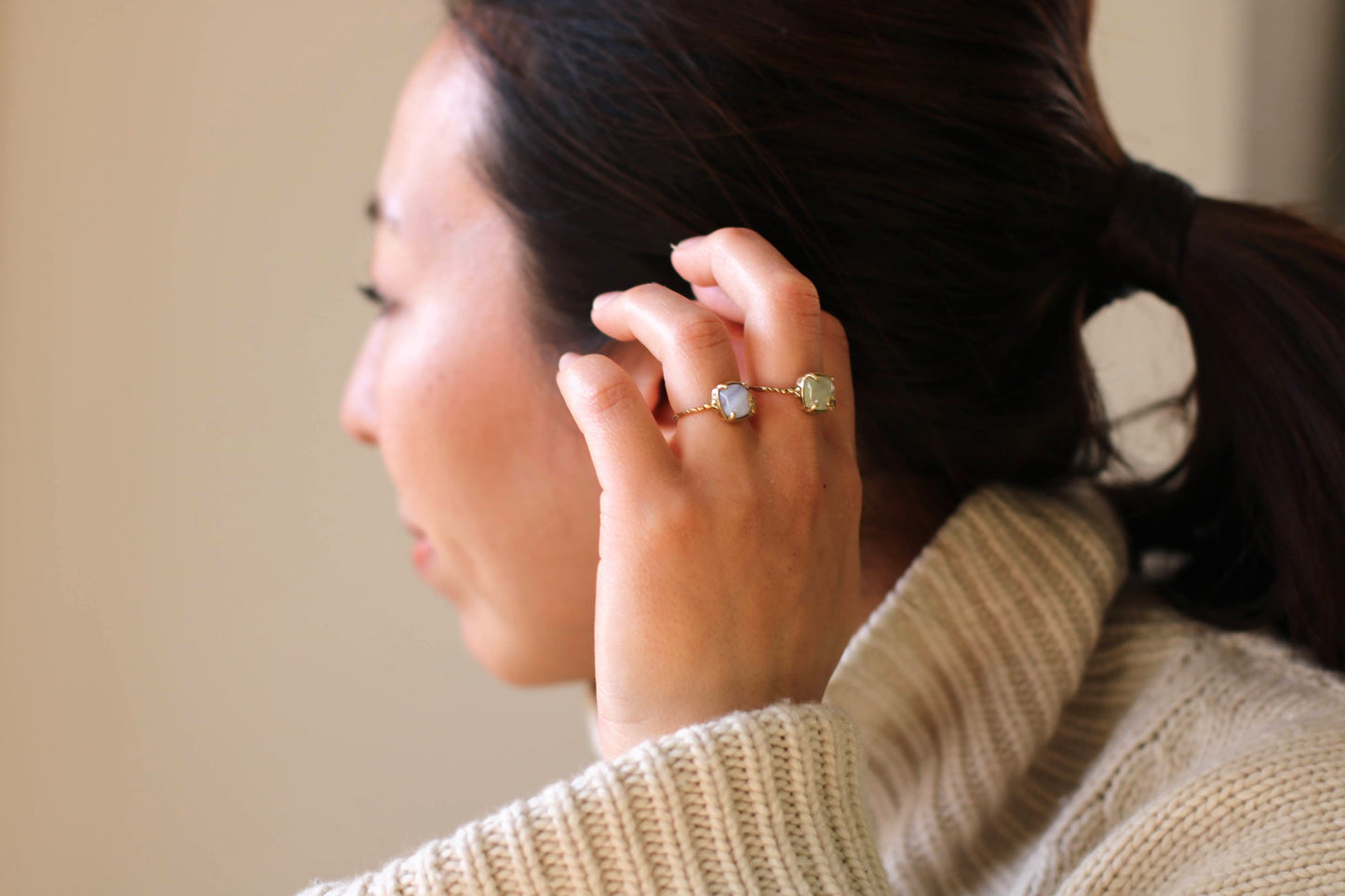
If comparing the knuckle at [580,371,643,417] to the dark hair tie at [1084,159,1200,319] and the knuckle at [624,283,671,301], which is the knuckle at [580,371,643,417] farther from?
the dark hair tie at [1084,159,1200,319]

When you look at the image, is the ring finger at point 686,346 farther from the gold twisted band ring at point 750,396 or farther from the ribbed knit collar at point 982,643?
the ribbed knit collar at point 982,643

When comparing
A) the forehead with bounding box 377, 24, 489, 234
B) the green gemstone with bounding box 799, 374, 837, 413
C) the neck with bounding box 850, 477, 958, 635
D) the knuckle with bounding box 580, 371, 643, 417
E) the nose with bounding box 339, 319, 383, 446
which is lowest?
the neck with bounding box 850, 477, 958, 635

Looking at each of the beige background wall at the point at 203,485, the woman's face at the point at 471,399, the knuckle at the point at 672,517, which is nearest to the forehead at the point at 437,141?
the woman's face at the point at 471,399

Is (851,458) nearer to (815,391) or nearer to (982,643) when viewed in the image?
(815,391)

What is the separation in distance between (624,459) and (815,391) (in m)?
0.11

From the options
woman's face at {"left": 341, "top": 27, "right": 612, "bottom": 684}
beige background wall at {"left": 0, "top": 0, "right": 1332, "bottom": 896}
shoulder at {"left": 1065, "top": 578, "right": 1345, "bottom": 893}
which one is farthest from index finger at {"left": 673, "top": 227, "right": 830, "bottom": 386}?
beige background wall at {"left": 0, "top": 0, "right": 1332, "bottom": 896}

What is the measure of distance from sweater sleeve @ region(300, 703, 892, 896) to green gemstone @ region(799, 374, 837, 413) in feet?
0.55

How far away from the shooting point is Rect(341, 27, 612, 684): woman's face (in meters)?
0.81

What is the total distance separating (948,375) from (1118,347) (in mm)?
1215

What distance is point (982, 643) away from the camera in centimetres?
79

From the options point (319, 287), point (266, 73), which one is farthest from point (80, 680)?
point (266, 73)

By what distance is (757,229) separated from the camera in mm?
719

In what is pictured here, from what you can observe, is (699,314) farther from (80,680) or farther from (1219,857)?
(80,680)

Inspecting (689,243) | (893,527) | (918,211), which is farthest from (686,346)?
(893,527)
